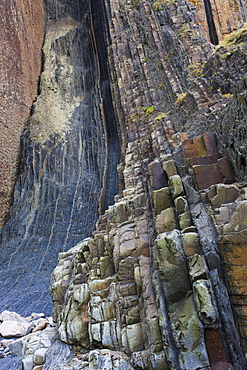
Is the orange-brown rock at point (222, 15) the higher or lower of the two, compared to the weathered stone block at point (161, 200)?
higher

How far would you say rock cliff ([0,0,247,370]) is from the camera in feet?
17.6

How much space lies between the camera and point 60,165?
2044cm

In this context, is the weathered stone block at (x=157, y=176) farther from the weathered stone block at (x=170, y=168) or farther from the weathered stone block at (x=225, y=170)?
the weathered stone block at (x=225, y=170)

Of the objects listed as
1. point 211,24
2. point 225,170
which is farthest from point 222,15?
point 225,170

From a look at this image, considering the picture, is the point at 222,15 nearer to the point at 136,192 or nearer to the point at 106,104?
the point at 106,104

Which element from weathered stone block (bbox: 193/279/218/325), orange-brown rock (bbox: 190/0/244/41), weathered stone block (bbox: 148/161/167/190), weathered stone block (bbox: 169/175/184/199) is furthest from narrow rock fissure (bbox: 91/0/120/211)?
weathered stone block (bbox: 193/279/218/325)

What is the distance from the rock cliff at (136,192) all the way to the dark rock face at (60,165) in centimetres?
8

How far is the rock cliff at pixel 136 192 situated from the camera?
17.6 ft

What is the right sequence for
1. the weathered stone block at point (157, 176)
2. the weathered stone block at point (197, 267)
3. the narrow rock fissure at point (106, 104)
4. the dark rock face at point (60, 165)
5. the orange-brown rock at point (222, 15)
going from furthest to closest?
the orange-brown rock at point (222, 15), the narrow rock fissure at point (106, 104), the dark rock face at point (60, 165), the weathered stone block at point (157, 176), the weathered stone block at point (197, 267)

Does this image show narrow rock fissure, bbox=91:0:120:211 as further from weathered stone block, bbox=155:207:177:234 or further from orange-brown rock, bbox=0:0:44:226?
weathered stone block, bbox=155:207:177:234

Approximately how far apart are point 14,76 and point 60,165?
7442 mm

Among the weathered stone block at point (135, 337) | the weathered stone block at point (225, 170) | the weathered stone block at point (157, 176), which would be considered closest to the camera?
the weathered stone block at point (135, 337)

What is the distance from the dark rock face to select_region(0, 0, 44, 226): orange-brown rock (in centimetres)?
67

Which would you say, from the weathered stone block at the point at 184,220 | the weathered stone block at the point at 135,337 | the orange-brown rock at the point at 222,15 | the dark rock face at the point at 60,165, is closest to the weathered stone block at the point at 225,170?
the weathered stone block at the point at 184,220
